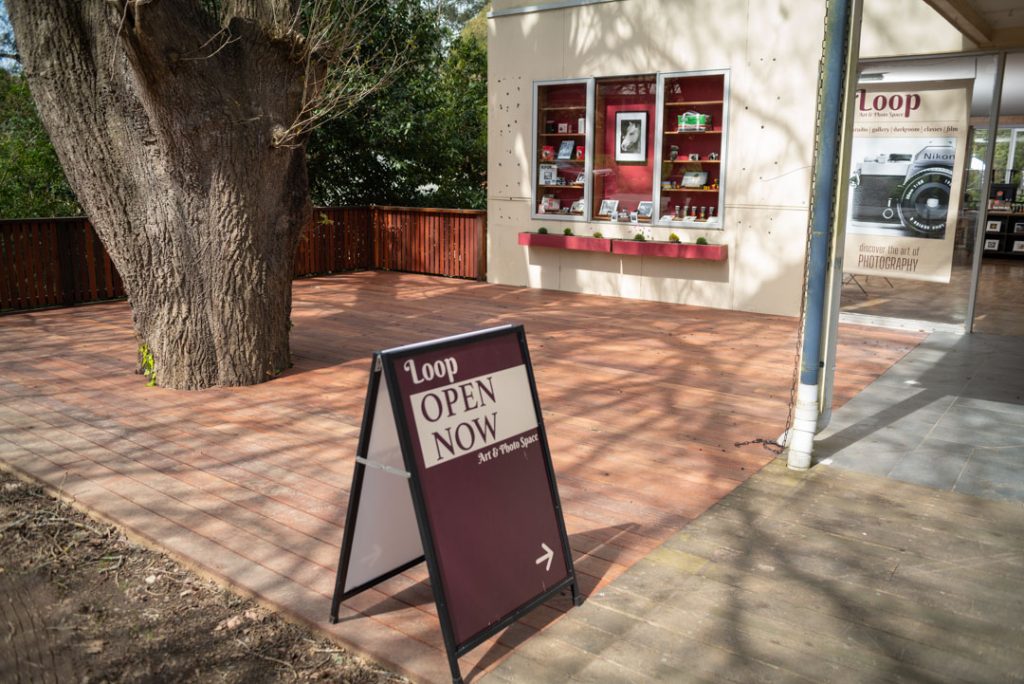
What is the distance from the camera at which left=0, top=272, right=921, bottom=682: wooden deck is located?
3.57 m

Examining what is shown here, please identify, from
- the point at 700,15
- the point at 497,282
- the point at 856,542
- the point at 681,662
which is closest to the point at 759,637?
the point at 681,662

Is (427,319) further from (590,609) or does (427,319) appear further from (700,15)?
(590,609)

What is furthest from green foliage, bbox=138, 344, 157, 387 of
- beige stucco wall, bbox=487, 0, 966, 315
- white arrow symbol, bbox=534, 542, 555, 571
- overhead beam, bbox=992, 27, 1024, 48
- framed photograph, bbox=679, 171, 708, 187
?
overhead beam, bbox=992, 27, 1024, 48

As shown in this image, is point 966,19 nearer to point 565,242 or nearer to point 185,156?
point 565,242

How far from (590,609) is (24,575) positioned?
244 centimetres

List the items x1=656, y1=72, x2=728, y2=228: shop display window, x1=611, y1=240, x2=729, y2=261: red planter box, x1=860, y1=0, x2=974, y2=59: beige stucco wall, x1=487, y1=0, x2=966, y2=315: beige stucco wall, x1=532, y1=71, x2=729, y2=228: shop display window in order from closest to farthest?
1. x1=860, y1=0, x2=974, y2=59: beige stucco wall
2. x1=487, y1=0, x2=966, y2=315: beige stucco wall
3. x1=611, y1=240, x2=729, y2=261: red planter box
4. x1=656, y1=72, x2=728, y2=228: shop display window
5. x1=532, y1=71, x2=729, y2=228: shop display window

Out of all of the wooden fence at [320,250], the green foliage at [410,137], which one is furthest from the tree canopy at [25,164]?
the green foliage at [410,137]

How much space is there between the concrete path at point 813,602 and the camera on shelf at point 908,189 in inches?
205

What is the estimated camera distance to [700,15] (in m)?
10.1

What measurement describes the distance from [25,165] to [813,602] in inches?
468

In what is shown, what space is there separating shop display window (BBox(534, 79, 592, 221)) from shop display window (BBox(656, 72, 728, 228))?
1155 mm

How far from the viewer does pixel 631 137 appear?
36.1 feet

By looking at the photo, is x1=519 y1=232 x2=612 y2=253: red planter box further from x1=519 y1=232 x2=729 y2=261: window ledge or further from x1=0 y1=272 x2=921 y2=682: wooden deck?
x1=0 y1=272 x2=921 y2=682: wooden deck

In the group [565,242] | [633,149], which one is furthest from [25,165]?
[633,149]
